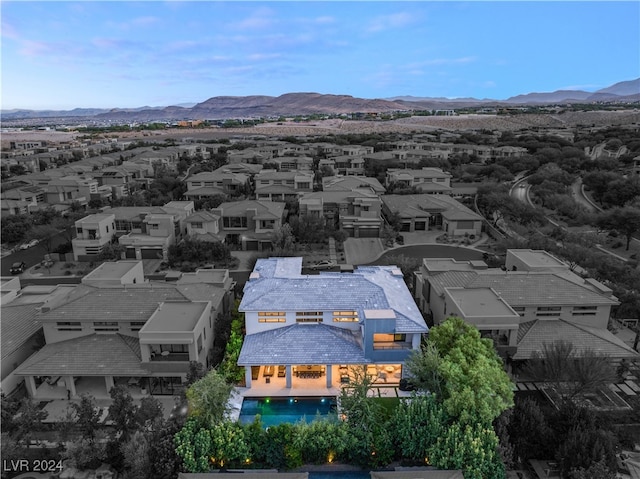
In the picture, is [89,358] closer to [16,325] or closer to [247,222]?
[16,325]

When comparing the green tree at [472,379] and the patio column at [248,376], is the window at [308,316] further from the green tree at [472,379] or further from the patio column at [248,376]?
the green tree at [472,379]

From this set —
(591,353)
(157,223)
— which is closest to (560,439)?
(591,353)

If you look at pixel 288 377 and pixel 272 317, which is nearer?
pixel 288 377

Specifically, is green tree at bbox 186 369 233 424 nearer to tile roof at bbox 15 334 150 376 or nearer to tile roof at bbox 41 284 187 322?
tile roof at bbox 15 334 150 376

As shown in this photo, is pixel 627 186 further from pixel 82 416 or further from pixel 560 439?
pixel 82 416

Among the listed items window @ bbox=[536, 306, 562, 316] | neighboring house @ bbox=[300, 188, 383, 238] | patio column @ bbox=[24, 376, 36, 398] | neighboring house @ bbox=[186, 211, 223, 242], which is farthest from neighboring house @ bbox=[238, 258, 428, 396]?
neighboring house @ bbox=[300, 188, 383, 238]

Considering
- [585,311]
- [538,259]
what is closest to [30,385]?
[585,311]

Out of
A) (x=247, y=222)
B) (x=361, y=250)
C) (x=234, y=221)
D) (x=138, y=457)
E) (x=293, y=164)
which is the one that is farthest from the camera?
(x=293, y=164)
